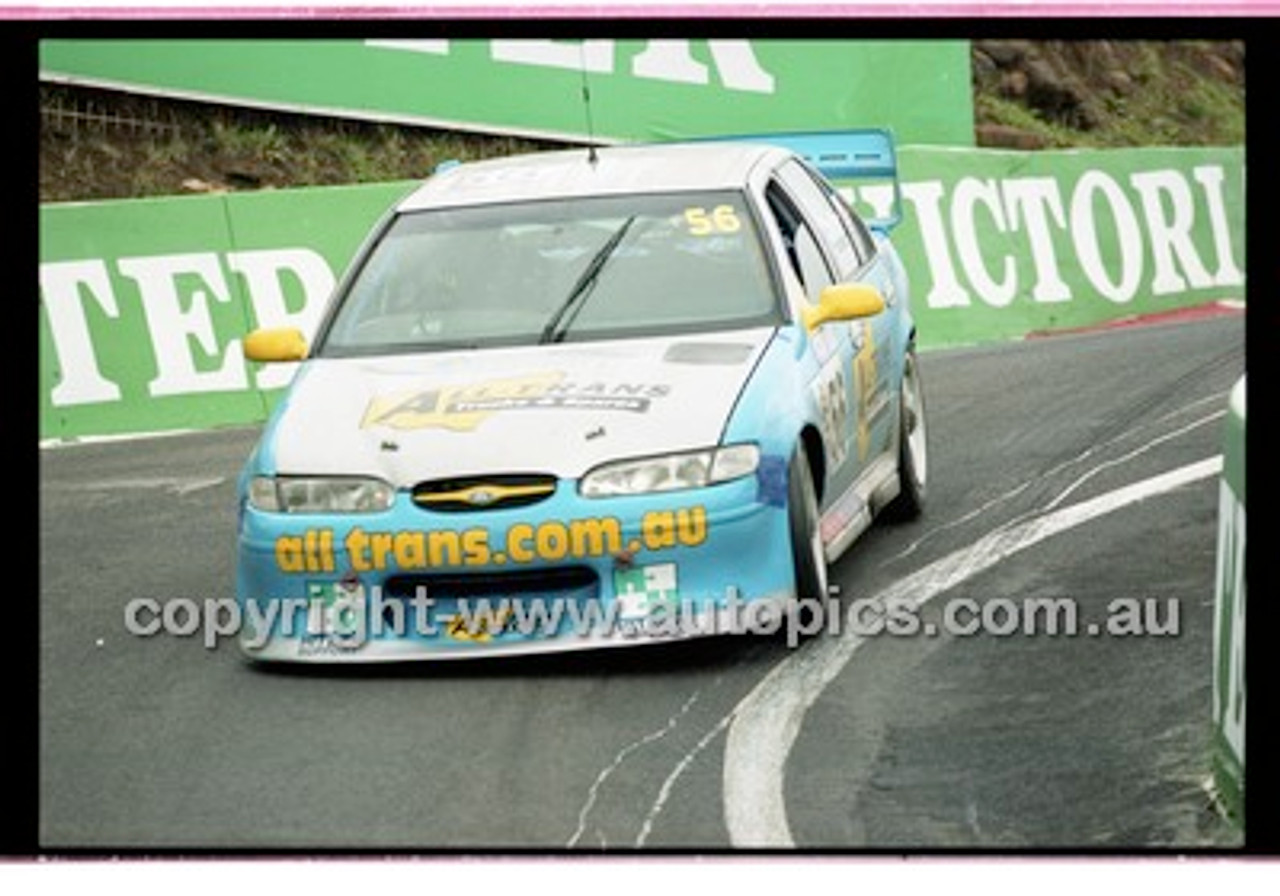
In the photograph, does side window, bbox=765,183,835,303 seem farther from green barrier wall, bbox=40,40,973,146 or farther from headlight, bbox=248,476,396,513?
green barrier wall, bbox=40,40,973,146

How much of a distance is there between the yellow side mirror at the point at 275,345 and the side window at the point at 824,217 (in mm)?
1734

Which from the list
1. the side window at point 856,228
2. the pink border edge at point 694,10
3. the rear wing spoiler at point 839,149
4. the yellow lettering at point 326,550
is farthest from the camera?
the rear wing spoiler at point 839,149

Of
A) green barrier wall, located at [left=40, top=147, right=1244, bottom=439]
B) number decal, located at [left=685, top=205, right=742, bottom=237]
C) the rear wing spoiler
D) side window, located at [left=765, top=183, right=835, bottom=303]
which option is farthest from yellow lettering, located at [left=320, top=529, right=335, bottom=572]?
green barrier wall, located at [left=40, top=147, right=1244, bottom=439]

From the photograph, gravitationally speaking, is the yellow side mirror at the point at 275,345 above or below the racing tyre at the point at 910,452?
above

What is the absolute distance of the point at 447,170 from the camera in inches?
362

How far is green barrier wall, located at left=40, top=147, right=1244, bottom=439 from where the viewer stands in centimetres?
1311

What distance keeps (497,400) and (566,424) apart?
0.77 ft

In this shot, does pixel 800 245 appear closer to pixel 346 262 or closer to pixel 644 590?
pixel 644 590

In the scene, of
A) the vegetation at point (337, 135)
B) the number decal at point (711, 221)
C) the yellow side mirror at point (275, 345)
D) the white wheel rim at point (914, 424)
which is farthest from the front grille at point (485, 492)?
the vegetation at point (337, 135)

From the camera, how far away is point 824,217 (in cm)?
947

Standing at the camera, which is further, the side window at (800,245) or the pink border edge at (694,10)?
the side window at (800,245)

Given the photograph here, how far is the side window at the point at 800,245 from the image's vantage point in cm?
875

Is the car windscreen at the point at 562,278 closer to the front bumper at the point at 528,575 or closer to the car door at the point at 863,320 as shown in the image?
the car door at the point at 863,320
